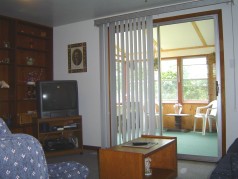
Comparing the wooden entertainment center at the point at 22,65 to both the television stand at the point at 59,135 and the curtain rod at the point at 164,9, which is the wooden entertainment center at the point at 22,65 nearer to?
the television stand at the point at 59,135

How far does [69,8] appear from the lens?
13.1 feet

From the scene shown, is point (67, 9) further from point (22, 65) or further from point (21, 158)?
point (21, 158)

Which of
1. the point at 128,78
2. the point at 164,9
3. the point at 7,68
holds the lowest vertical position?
the point at 128,78

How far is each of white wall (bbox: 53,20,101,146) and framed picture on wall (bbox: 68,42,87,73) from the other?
7 cm

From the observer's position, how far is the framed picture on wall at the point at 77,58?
4.72 m

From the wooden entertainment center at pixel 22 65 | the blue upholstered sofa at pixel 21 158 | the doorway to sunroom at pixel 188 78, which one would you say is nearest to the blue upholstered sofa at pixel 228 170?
the blue upholstered sofa at pixel 21 158

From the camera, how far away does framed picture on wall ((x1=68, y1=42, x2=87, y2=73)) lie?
472 cm

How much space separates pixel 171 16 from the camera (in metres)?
3.90

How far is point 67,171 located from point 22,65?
3248 mm

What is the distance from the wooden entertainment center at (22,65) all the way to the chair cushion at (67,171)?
2.70 meters

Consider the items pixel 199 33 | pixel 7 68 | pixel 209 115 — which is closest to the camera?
pixel 7 68

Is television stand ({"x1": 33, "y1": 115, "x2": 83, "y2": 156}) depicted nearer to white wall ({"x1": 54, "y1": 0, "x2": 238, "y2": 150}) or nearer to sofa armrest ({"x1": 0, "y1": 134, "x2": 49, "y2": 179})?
white wall ({"x1": 54, "y1": 0, "x2": 238, "y2": 150})

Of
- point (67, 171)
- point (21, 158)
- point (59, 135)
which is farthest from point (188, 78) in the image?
point (21, 158)

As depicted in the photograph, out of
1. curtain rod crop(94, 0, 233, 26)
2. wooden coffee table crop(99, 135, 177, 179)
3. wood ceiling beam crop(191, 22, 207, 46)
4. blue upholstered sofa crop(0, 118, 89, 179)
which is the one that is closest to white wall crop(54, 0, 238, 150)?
curtain rod crop(94, 0, 233, 26)
